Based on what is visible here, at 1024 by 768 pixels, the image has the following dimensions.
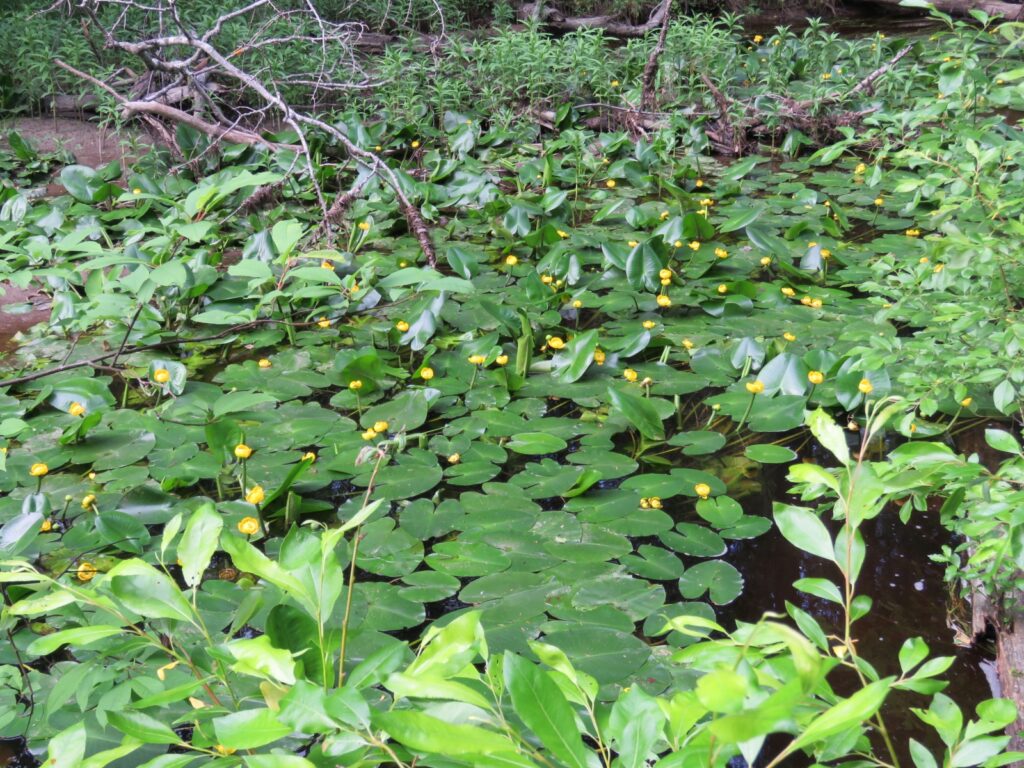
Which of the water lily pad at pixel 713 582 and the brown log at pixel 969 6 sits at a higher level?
the brown log at pixel 969 6

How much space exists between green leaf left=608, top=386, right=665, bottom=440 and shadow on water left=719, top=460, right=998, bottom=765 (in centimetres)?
27

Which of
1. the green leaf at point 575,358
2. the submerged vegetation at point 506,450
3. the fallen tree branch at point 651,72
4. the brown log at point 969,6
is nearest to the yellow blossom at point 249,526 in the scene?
the submerged vegetation at point 506,450

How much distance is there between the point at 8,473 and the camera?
2.19 metres

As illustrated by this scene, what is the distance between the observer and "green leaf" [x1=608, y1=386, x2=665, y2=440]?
222 centimetres

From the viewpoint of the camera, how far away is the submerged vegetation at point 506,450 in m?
0.86

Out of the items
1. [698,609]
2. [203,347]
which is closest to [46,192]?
[203,347]

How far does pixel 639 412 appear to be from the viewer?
2240mm

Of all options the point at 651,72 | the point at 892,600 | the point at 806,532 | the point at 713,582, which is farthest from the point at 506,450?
the point at 651,72

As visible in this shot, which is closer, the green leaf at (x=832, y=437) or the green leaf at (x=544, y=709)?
the green leaf at (x=544, y=709)

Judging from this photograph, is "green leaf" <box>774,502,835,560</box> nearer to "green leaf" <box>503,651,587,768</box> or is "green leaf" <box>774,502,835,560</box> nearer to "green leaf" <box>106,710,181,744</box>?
"green leaf" <box>503,651,587,768</box>

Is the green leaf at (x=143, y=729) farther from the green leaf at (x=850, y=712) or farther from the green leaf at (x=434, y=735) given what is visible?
the green leaf at (x=850, y=712)

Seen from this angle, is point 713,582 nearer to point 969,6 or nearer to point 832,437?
point 832,437

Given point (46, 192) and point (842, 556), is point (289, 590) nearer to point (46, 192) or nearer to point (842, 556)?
point (842, 556)

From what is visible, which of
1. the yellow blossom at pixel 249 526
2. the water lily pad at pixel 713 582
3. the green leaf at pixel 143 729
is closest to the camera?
the green leaf at pixel 143 729
